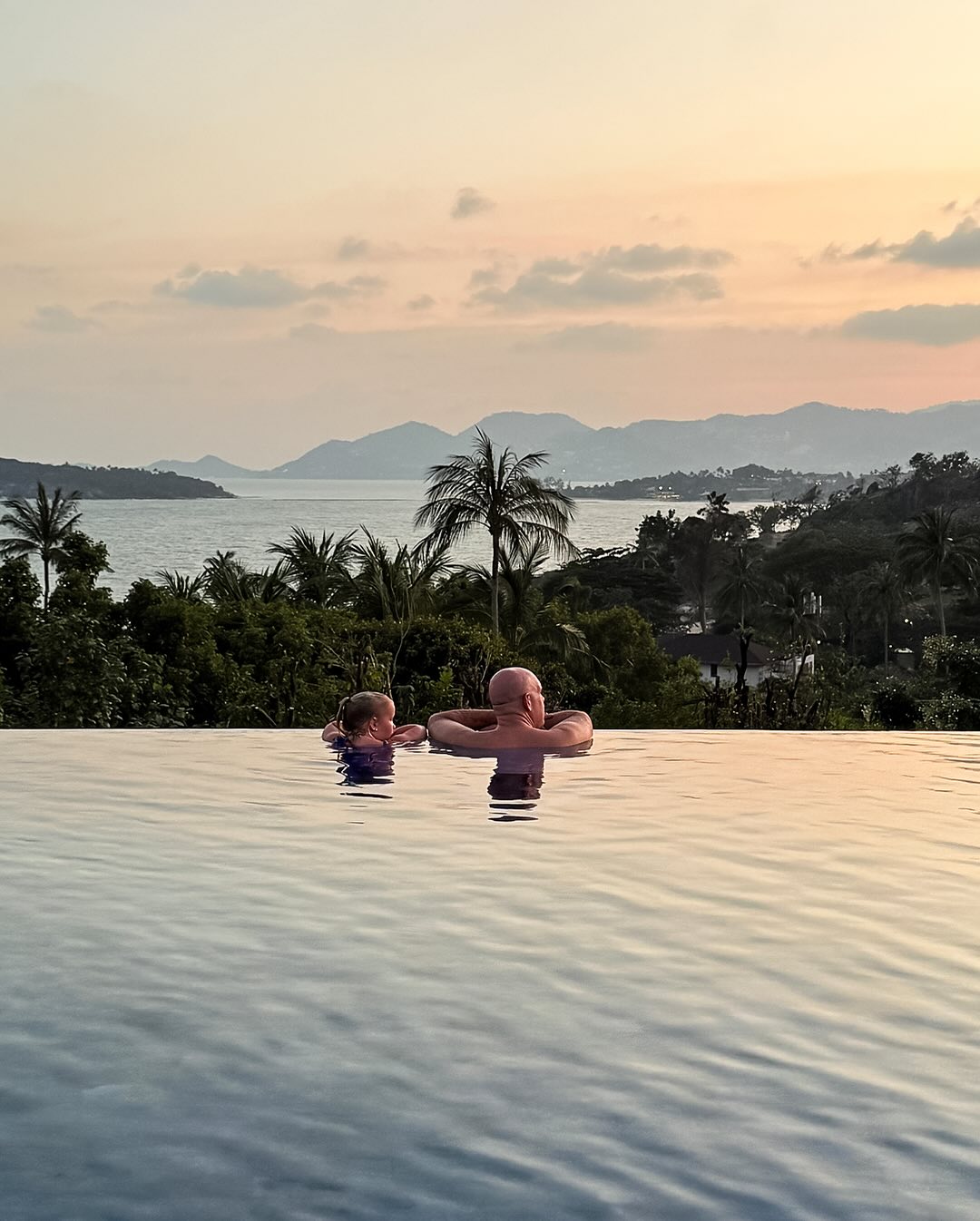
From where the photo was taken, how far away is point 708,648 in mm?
67000

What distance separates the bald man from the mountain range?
128 meters

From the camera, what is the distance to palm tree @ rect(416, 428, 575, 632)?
26422 millimetres

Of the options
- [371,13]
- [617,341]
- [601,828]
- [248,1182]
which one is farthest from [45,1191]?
[617,341]

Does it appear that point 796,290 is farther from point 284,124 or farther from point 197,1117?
point 197,1117

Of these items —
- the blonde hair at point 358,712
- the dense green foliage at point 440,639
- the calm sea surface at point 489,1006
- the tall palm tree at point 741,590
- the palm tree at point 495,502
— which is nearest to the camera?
the calm sea surface at point 489,1006

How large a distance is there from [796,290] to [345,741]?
139 ft

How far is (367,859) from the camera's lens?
4930 mm

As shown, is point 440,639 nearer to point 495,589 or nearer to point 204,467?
point 495,589

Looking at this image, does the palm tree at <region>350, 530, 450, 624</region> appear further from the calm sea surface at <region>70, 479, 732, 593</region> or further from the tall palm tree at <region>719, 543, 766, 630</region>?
the tall palm tree at <region>719, 543, 766, 630</region>

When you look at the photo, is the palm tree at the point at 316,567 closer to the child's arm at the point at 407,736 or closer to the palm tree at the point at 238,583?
the palm tree at the point at 238,583

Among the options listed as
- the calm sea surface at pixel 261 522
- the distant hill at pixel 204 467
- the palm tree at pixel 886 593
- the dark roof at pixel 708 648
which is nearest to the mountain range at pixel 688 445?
the distant hill at pixel 204 467

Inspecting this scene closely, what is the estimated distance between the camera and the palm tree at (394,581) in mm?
24469

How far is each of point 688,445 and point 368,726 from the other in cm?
14631

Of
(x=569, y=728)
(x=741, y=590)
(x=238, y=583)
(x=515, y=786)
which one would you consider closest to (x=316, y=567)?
(x=238, y=583)
